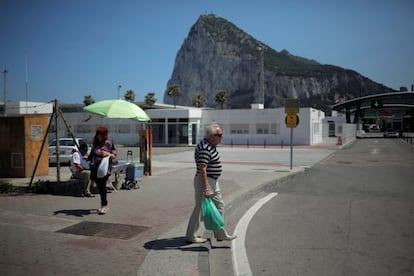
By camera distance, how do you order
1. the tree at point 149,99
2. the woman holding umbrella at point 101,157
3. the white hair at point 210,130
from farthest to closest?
the tree at point 149,99, the woman holding umbrella at point 101,157, the white hair at point 210,130

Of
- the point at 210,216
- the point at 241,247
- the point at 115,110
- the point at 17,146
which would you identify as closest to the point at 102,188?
the point at 210,216

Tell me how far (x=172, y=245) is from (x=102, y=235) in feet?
4.16

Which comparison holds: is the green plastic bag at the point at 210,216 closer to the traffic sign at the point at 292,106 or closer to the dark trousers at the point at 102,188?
the dark trousers at the point at 102,188

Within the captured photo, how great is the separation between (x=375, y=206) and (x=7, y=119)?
35.8 feet

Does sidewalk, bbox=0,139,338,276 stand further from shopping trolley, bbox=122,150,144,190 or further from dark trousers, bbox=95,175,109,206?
shopping trolley, bbox=122,150,144,190

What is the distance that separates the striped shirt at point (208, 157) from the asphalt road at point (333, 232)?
1224mm

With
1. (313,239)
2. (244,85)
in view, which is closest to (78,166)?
(313,239)

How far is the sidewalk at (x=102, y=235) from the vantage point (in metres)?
4.51

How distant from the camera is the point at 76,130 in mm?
46656

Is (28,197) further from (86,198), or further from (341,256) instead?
(341,256)

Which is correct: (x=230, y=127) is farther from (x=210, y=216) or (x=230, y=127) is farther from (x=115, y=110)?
(x=210, y=216)

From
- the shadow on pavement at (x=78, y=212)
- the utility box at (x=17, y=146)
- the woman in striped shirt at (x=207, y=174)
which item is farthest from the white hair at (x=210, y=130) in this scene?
the utility box at (x=17, y=146)

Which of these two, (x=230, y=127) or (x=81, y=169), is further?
(x=230, y=127)

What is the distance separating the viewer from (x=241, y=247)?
5.42 m
